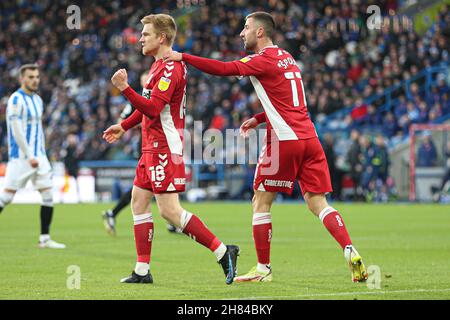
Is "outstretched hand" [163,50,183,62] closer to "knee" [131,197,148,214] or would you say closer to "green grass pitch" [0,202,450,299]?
"knee" [131,197,148,214]

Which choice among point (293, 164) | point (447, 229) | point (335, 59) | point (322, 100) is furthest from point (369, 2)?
point (293, 164)

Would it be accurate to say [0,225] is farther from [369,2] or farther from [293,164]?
[369,2]

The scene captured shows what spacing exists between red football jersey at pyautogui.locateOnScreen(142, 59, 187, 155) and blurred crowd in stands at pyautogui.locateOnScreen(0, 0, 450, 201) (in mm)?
20141

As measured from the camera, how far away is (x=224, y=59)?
32.9 m

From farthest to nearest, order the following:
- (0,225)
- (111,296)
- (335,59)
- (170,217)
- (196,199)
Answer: (335,59) < (196,199) < (0,225) < (170,217) < (111,296)

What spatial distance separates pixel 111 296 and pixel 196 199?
860 inches

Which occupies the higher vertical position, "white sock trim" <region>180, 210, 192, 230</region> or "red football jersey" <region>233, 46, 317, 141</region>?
"red football jersey" <region>233, 46, 317, 141</region>

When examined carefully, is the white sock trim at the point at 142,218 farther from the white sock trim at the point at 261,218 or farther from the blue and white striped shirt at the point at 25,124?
the blue and white striped shirt at the point at 25,124

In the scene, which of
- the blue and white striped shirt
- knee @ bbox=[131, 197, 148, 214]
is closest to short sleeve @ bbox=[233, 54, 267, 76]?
knee @ bbox=[131, 197, 148, 214]

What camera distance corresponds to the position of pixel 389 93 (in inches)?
1177

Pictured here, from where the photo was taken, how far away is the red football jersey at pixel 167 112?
26.8 feet

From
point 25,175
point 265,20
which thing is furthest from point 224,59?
point 265,20

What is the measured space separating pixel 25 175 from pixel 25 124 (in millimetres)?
712

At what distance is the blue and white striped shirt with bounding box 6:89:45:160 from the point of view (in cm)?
1261
